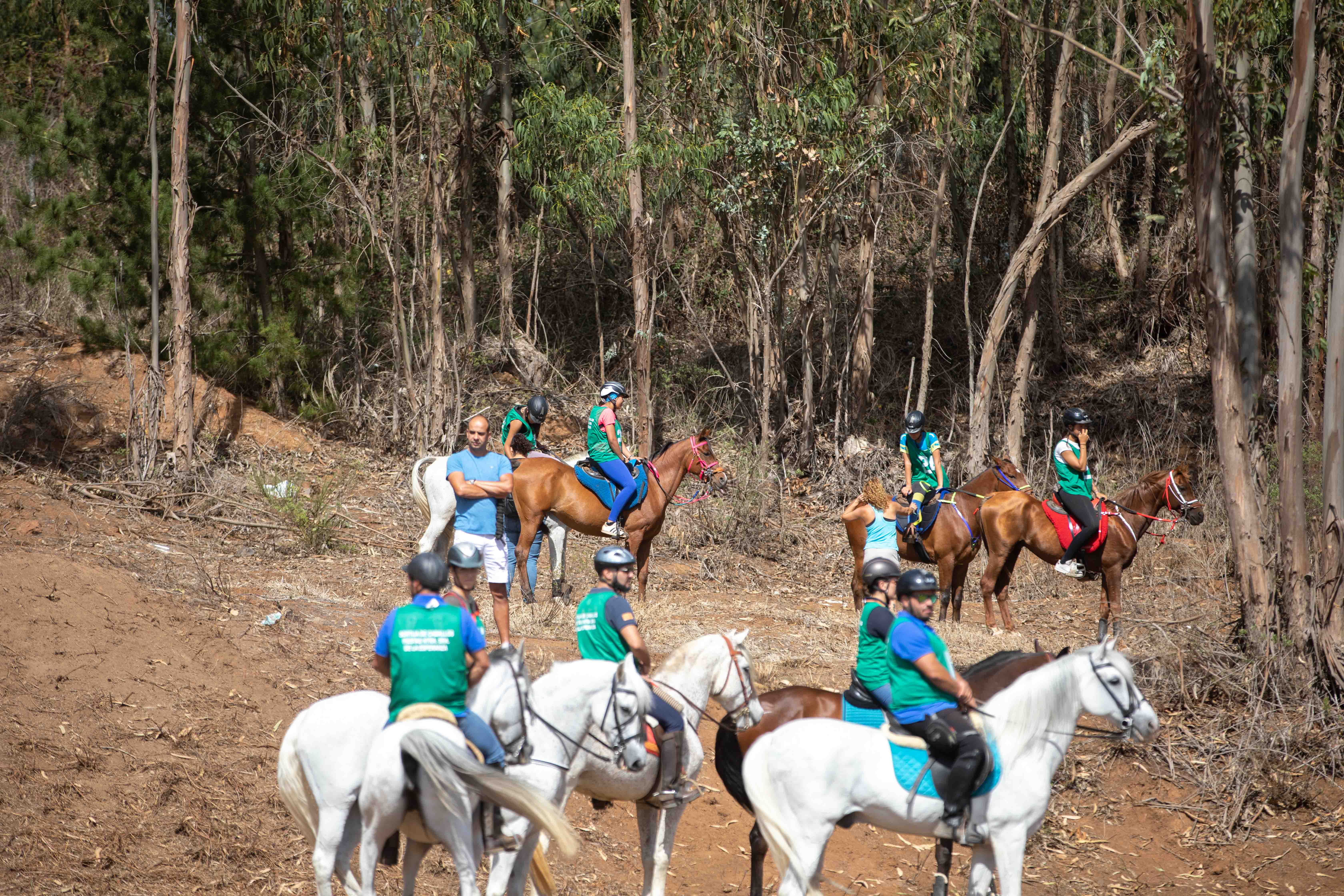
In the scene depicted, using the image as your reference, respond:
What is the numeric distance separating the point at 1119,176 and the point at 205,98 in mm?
19989

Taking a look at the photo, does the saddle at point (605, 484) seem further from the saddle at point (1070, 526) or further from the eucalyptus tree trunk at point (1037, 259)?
the eucalyptus tree trunk at point (1037, 259)

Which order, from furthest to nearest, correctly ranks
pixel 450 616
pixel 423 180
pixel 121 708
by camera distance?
pixel 423 180, pixel 121 708, pixel 450 616

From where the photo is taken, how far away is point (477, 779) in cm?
543

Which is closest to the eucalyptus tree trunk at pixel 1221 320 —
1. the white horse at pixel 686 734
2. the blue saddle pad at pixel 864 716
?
the blue saddle pad at pixel 864 716

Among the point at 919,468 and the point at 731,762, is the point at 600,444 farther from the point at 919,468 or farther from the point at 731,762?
the point at 731,762

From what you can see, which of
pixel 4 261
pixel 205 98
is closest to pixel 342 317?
pixel 205 98

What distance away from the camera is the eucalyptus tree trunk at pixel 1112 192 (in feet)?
77.4

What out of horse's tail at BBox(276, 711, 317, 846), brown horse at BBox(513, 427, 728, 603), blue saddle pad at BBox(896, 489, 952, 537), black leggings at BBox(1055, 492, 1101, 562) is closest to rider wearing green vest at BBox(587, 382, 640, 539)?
brown horse at BBox(513, 427, 728, 603)

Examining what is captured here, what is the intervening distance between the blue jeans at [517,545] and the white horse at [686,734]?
6435 mm

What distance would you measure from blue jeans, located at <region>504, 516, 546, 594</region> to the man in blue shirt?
336 centimetres

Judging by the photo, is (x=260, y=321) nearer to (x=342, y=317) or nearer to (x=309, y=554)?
(x=342, y=317)

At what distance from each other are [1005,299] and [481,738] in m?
14.5

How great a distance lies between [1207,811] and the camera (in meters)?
8.90

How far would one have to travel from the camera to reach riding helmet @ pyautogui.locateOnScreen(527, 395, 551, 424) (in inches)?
535
